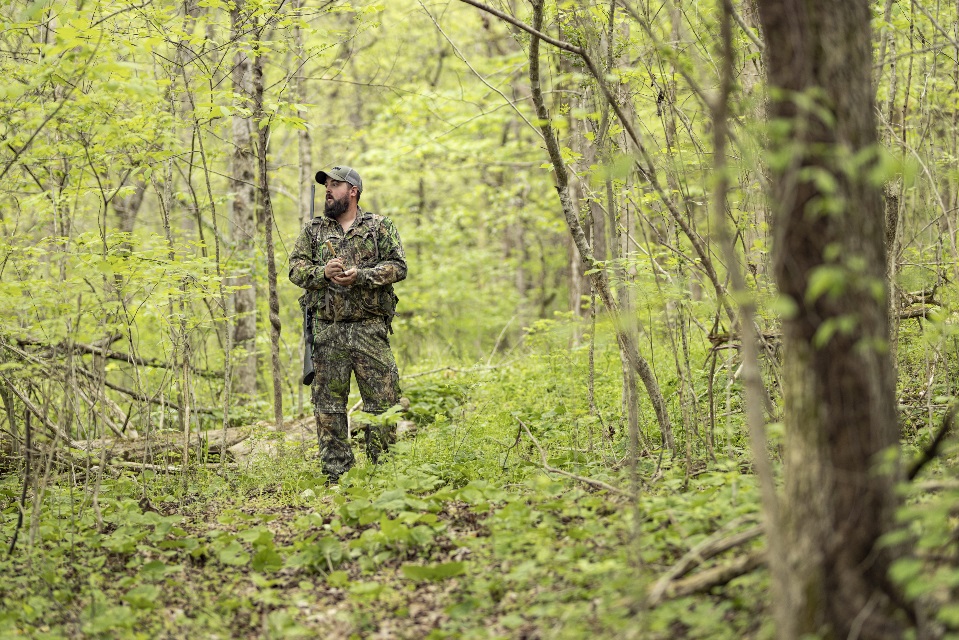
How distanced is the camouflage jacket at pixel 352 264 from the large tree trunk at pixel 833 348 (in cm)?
375

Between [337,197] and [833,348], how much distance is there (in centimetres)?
425

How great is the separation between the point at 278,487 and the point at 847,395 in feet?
14.0

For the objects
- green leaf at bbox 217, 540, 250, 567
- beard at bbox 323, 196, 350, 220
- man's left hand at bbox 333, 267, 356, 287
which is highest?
beard at bbox 323, 196, 350, 220

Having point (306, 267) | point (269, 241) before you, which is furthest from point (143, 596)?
point (269, 241)

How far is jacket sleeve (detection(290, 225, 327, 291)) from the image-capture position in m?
5.65

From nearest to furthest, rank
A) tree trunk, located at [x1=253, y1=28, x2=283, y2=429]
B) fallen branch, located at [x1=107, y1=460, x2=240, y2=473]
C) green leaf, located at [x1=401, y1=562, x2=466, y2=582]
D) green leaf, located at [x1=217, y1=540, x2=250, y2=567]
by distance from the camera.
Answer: green leaf, located at [x1=401, y1=562, x2=466, y2=582] < green leaf, located at [x1=217, y1=540, x2=250, y2=567] < fallen branch, located at [x1=107, y1=460, x2=240, y2=473] < tree trunk, located at [x1=253, y1=28, x2=283, y2=429]

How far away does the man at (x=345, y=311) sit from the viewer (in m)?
5.70

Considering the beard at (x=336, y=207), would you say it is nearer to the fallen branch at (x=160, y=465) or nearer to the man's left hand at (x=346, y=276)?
the man's left hand at (x=346, y=276)

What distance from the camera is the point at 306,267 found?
5.70 meters

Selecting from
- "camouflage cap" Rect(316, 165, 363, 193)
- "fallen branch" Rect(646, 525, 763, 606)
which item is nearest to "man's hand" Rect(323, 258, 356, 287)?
"camouflage cap" Rect(316, 165, 363, 193)

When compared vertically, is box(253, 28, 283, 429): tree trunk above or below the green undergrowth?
above

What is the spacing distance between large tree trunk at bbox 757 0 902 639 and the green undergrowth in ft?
1.04

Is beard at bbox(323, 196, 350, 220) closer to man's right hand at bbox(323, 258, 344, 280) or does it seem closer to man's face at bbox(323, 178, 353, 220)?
man's face at bbox(323, 178, 353, 220)

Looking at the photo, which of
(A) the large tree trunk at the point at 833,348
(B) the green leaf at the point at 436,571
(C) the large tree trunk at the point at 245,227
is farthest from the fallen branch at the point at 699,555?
(C) the large tree trunk at the point at 245,227
